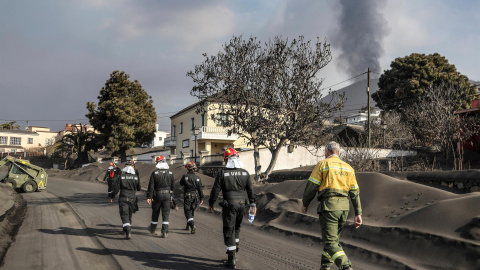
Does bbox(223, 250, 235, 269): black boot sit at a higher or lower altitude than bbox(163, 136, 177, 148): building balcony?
lower

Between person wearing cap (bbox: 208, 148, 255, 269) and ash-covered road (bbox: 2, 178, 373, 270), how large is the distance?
1.48 feet

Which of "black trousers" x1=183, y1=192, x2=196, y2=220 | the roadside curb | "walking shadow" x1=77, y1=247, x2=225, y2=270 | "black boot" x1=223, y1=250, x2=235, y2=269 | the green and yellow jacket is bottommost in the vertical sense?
the roadside curb

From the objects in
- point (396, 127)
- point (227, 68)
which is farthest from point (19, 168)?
point (396, 127)

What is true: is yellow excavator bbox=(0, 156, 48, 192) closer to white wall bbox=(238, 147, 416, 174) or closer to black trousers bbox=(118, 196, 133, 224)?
white wall bbox=(238, 147, 416, 174)

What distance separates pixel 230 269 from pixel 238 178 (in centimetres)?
160

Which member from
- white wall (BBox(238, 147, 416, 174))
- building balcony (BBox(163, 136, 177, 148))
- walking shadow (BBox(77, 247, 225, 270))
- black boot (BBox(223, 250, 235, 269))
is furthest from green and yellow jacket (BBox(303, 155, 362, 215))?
building balcony (BBox(163, 136, 177, 148))

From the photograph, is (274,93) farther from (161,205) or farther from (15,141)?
(15,141)

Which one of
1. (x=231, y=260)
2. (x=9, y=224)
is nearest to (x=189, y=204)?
(x=231, y=260)

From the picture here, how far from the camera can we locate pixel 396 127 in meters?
33.6

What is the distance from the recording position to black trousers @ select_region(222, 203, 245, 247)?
20.3 ft

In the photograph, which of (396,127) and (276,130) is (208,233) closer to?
(276,130)

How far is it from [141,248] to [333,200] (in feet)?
14.7

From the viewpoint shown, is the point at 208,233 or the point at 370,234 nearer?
the point at 370,234

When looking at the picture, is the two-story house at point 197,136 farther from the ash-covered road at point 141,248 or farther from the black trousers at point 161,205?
the black trousers at point 161,205
